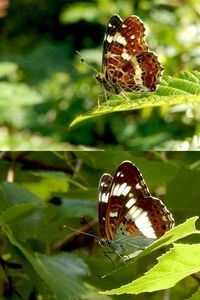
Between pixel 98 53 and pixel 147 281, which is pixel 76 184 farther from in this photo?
pixel 98 53

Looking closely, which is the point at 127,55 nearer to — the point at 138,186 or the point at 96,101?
the point at 138,186

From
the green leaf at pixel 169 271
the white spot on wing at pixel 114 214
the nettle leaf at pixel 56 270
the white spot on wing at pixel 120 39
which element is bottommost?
the nettle leaf at pixel 56 270

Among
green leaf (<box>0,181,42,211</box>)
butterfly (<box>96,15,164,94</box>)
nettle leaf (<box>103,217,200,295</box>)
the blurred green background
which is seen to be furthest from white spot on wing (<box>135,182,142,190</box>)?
the blurred green background

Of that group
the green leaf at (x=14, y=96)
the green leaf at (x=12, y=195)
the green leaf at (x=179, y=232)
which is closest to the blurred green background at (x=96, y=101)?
the green leaf at (x=14, y=96)

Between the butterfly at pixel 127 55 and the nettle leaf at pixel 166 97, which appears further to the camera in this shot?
the butterfly at pixel 127 55

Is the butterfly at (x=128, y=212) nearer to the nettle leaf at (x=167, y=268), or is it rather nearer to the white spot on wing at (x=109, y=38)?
the nettle leaf at (x=167, y=268)

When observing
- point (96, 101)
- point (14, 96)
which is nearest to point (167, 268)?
point (96, 101)

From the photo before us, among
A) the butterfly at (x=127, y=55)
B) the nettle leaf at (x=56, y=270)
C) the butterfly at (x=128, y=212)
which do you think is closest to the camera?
the butterfly at (x=128, y=212)
